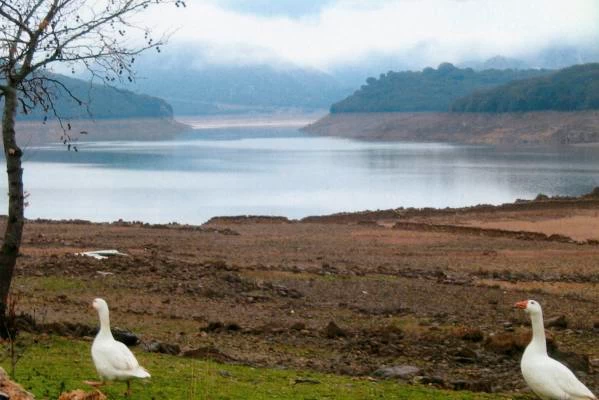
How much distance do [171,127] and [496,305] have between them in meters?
178

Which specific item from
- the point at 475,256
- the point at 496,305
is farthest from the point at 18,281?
the point at 475,256

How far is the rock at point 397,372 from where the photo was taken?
9.95 meters

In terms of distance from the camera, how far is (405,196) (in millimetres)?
59250

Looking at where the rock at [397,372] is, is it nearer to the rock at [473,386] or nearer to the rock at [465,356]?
the rock at [473,386]

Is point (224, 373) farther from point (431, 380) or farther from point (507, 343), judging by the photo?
point (507, 343)

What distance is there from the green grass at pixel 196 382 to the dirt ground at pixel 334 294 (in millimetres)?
821

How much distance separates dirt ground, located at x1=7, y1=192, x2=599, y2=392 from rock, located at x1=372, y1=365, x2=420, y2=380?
11cm

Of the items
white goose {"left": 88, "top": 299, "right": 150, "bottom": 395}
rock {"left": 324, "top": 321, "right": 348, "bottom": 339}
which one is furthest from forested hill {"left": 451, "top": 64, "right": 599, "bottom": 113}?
white goose {"left": 88, "top": 299, "right": 150, "bottom": 395}

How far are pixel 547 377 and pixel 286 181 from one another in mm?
63659

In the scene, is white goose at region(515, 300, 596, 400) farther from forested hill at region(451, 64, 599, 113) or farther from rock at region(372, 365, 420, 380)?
forested hill at region(451, 64, 599, 113)

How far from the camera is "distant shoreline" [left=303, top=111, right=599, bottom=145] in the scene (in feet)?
411

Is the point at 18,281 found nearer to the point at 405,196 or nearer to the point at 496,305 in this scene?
the point at 496,305

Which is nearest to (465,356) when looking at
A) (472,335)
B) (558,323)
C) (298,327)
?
(472,335)

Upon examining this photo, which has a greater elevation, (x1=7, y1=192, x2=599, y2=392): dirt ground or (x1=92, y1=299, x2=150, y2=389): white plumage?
(x1=92, y1=299, x2=150, y2=389): white plumage
